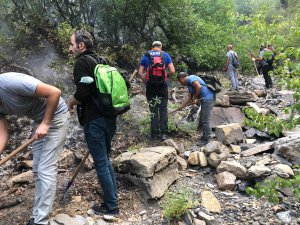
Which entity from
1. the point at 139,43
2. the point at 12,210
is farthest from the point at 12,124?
the point at 139,43

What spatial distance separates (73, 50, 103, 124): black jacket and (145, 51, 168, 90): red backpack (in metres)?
2.48

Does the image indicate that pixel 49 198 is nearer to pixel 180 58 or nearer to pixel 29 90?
pixel 29 90

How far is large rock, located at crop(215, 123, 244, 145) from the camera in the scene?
6316mm

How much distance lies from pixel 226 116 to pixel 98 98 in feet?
16.1

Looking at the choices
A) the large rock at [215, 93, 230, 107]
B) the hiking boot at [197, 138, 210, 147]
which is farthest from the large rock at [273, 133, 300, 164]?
the large rock at [215, 93, 230, 107]

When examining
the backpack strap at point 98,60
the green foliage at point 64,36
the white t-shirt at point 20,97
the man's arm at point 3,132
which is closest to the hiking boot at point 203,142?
the backpack strap at point 98,60

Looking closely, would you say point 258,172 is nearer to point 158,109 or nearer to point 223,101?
point 158,109

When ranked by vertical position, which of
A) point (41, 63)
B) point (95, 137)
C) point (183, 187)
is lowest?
point (183, 187)

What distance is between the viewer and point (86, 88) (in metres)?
3.57

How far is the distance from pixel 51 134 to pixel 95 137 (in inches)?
19.3

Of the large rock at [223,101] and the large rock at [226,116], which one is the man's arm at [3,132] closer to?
the large rock at [226,116]

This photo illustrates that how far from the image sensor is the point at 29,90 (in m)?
3.13

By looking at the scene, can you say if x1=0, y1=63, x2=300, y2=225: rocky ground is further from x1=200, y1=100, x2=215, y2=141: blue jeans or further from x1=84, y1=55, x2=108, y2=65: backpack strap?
x1=84, y1=55, x2=108, y2=65: backpack strap

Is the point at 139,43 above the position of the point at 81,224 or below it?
above
